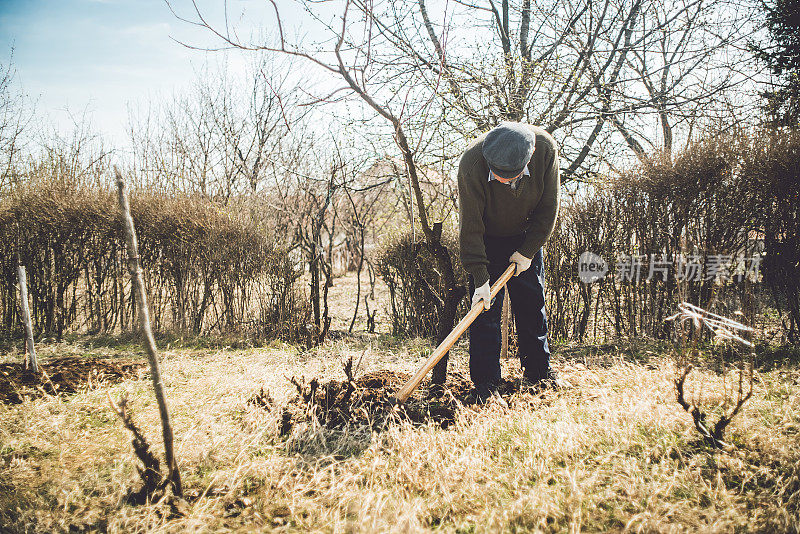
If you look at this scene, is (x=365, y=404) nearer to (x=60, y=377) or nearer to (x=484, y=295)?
(x=484, y=295)

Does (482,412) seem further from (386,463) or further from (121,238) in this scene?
(121,238)

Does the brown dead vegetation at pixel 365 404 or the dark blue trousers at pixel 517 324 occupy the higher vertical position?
the dark blue trousers at pixel 517 324

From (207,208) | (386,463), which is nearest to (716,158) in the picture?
(386,463)

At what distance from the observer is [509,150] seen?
2.43 m

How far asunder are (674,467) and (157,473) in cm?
224

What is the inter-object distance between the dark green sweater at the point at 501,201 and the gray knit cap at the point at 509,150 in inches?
7.3

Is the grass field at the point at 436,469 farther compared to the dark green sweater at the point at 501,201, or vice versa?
the dark green sweater at the point at 501,201

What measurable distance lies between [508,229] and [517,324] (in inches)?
26.2

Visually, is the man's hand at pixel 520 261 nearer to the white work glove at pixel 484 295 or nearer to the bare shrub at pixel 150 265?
the white work glove at pixel 484 295

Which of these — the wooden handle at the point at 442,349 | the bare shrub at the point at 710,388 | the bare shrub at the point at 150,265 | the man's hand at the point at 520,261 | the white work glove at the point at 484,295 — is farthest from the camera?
the bare shrub at the point at 150,265

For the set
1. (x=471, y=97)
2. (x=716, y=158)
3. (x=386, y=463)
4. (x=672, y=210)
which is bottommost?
(x=386, y=463)

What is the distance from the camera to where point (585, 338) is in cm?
501

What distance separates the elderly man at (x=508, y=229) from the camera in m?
2.54

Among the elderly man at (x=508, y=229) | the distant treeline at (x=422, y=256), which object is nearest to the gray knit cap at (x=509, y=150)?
the elderly man at (x=508, y=229)
